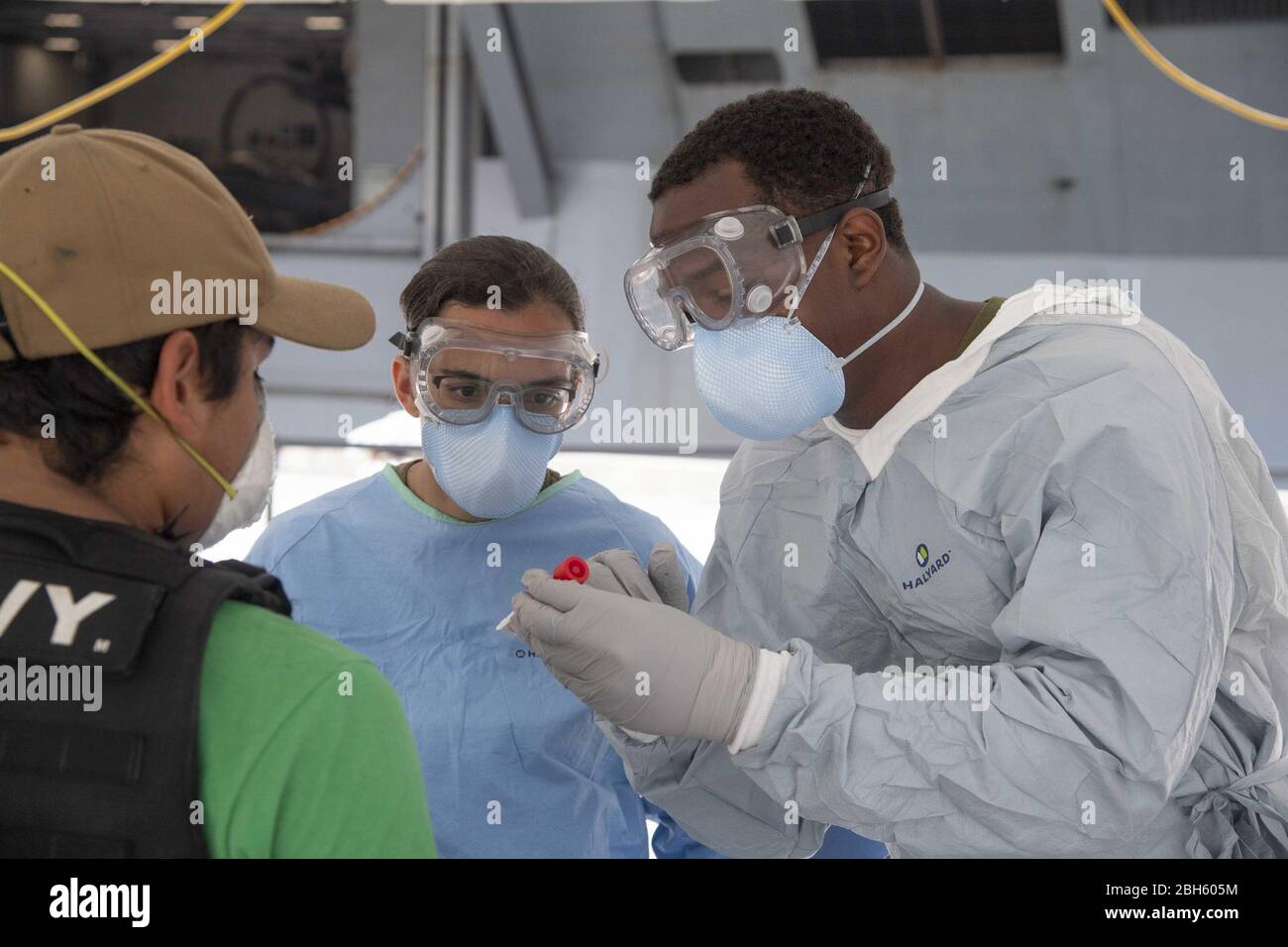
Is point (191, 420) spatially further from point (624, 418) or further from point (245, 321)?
point (624, 418)

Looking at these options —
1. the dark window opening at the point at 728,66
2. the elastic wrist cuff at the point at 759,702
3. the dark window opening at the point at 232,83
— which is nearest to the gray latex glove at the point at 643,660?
the elastic wrist cuff at the point at 759,702

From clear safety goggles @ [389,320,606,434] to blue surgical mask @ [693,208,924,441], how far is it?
0.94 ft

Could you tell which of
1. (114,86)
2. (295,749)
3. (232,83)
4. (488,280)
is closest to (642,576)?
(488,280)

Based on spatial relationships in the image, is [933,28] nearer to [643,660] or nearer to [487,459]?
[487,459]

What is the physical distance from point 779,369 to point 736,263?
0.16 meters

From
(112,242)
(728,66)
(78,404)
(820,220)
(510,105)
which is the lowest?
(78,404)

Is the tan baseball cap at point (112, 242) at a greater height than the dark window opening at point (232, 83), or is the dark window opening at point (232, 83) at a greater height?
the dark window opening at point (232, 83)

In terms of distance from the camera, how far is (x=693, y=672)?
1.38 meters

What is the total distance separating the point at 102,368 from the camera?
0.96 metres

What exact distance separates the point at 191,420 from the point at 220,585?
6.7 inches

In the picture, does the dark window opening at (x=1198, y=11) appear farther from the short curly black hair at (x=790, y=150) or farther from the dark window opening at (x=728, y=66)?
the short curly black hair at (x=790, y=150)

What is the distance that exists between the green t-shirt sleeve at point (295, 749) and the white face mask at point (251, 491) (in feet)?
0.87

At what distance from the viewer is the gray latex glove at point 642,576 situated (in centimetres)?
164

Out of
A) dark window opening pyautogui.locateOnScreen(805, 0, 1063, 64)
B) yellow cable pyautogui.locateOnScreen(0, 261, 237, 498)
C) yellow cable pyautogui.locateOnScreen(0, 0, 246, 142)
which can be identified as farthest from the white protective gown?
dark window opening pyautogui.locateOnScreen(805, 0, 1063, 64)
